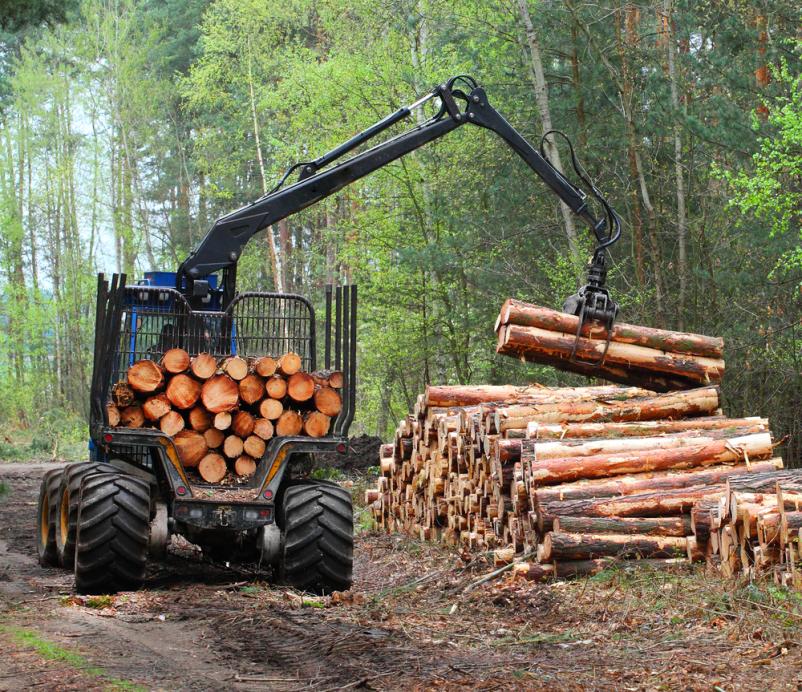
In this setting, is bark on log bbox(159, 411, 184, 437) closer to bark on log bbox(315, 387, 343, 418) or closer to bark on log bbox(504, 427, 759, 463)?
bark on log bbox(315, 387, 343, 418)

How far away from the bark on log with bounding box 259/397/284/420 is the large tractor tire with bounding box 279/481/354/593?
66cm

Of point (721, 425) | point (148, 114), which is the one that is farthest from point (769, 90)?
point (148, 114)

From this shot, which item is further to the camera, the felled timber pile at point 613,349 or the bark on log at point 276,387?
the felled timber pile at point 613,349

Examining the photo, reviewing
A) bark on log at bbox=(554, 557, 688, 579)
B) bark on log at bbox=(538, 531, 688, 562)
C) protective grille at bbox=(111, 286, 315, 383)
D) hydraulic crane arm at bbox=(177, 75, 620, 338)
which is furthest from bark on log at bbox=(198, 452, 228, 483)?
bark on log at bbox=(554, 557, 688, 579)

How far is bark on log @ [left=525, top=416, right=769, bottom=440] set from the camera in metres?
10.4

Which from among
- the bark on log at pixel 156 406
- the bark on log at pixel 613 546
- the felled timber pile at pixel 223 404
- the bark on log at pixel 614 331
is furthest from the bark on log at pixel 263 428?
the bark on log at pixel 614 331

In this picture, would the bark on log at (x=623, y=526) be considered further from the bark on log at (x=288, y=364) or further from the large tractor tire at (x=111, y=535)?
the large tractor tire at (x=111, y=535)

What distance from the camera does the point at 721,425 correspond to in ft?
35.1

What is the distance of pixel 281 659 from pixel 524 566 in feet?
11.4

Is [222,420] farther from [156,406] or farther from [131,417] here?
[131,417]

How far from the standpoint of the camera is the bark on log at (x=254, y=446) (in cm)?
911

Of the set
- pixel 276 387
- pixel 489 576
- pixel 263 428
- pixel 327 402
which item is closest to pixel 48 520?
pixel 263 428

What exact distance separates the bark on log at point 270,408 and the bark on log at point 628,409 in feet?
8.98

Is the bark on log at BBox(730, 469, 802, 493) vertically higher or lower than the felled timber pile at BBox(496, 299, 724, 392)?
lower
